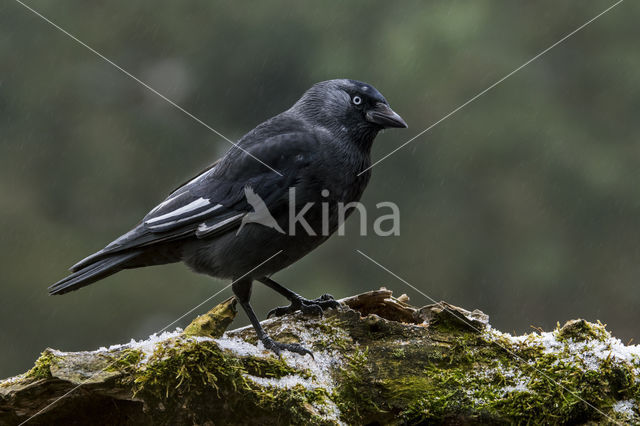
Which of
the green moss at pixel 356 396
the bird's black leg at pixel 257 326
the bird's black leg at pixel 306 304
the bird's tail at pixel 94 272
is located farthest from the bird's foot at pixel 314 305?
the bird's tail at pixel 94 272

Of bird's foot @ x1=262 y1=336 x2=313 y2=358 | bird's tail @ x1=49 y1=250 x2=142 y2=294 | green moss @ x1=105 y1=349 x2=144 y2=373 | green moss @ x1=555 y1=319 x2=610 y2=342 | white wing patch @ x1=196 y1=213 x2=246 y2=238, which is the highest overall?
white wing patch @ x1=196 y1=213 x2=246 y2=238

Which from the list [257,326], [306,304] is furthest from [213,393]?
[306,304]

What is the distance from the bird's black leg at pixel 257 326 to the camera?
2934 mm

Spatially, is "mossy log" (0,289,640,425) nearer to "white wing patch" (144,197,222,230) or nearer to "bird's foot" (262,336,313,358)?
"bird's foot" (262,336,313,358)

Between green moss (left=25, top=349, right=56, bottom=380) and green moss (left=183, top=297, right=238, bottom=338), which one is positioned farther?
green moss (left=183, top=297, right=238, bottom=338)

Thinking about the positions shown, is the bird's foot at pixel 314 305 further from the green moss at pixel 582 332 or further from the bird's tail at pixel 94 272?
the green moss at pixel 582 332

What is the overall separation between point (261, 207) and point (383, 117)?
951 mm

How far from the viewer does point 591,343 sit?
109 inches

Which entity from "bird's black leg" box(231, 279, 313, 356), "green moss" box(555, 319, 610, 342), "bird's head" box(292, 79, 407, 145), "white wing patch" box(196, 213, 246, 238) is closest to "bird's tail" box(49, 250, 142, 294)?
"white wing patch" box(196, 213, 246, 238)

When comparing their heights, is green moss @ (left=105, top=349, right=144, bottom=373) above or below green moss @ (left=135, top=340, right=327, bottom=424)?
above

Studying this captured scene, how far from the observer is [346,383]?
2781mm

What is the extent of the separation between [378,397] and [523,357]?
0.66m

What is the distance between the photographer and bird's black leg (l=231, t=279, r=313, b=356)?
2.93 metres

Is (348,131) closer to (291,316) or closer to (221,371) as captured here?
(291,316)
